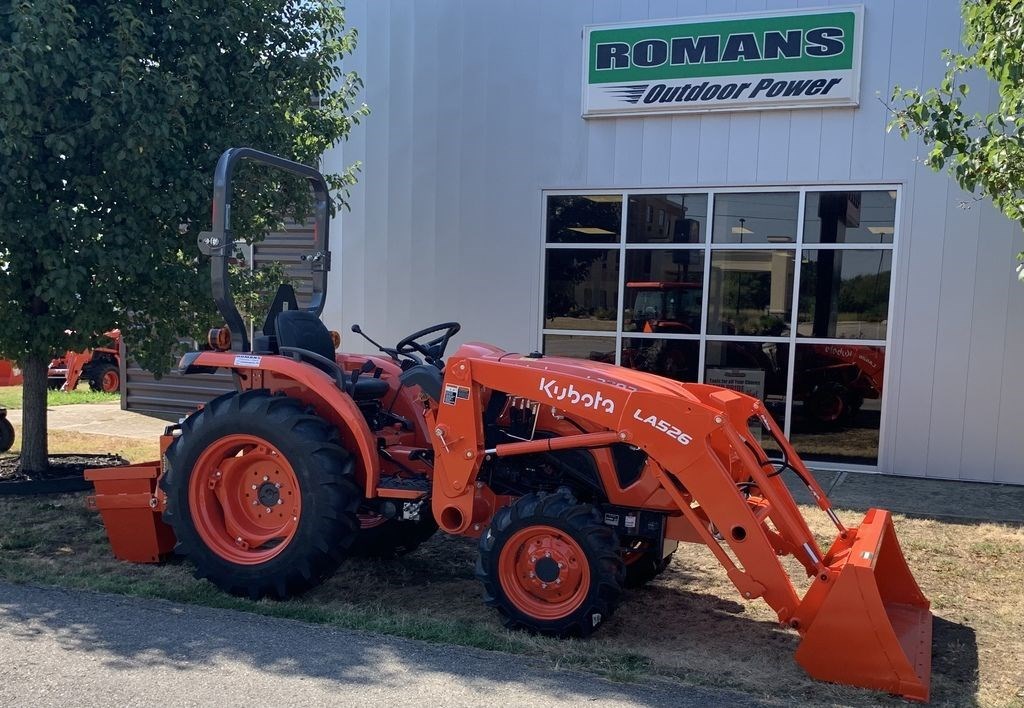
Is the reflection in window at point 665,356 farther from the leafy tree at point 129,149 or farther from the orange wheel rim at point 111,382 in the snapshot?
the orange wheel rim at point 111,382

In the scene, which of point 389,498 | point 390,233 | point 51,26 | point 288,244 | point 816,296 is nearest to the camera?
point 389,498

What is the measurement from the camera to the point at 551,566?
180 inches

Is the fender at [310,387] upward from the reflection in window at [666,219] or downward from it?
downward

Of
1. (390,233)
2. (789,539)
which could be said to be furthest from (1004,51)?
(390,233)

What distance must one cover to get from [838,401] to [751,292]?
1.40m

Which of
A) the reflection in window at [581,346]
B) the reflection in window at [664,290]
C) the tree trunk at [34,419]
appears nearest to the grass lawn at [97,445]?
the tree trunk at [34,419]

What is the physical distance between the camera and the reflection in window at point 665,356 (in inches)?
390

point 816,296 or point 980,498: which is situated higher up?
point 816,296

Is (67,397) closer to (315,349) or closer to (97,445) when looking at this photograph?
(97,445)

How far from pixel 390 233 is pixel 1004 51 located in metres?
6.91

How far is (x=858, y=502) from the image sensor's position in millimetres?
8047

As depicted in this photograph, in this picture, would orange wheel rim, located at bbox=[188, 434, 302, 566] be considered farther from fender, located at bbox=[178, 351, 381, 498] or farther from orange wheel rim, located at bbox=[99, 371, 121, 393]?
orange wheel rim, located at bbox=[99, 371, 121, 393]

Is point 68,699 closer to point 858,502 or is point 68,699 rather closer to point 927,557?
point 927,557

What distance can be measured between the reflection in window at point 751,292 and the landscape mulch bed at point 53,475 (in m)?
6.11
